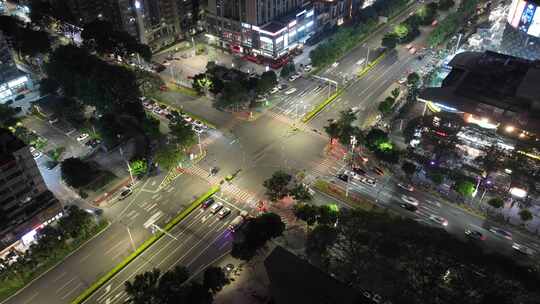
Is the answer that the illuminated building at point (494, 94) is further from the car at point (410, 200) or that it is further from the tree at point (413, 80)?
the car at point (410, 200)

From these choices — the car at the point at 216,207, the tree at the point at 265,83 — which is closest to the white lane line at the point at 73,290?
the car at the point at 216,207

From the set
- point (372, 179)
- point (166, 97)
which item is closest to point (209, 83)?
point (166, 97)

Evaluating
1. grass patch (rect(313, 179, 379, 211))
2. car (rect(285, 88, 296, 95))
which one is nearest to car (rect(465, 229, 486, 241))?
grass patch (rect(313, 179, 379, 211))

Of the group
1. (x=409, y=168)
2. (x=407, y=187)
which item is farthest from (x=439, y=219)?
(x=409, y=168)

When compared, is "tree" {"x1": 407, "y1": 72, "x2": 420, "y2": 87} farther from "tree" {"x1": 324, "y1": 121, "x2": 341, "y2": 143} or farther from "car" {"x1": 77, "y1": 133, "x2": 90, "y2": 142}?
"car" {"x1": 77, "y1": 133, "x2": 90, "y2": 142}

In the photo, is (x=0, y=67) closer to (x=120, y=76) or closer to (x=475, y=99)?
(x=120, y=76)
